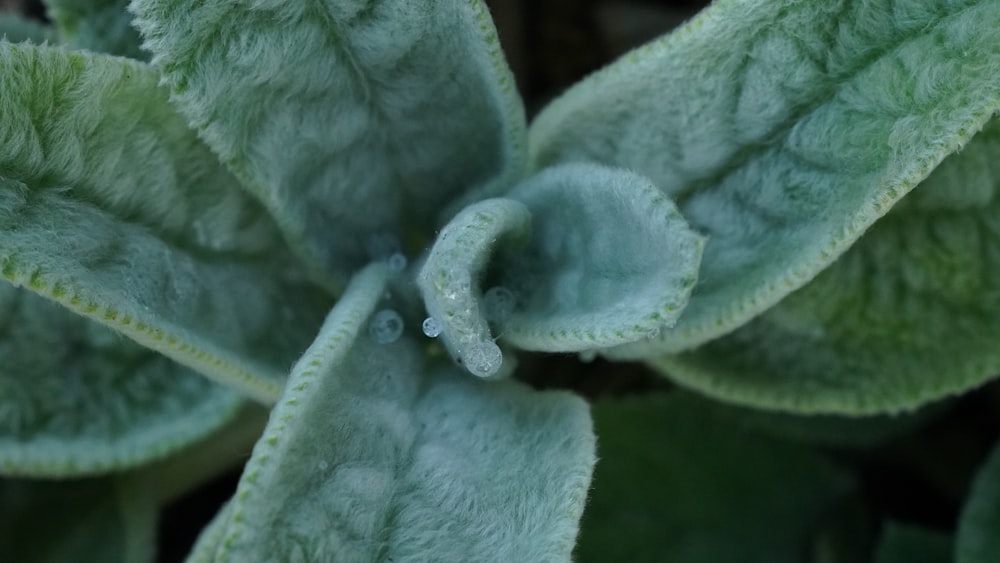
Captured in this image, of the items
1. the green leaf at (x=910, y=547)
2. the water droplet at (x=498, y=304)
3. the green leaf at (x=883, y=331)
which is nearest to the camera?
the water droplet at (x=498, y=304)

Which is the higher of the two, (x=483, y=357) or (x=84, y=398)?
(x=483, y=357)

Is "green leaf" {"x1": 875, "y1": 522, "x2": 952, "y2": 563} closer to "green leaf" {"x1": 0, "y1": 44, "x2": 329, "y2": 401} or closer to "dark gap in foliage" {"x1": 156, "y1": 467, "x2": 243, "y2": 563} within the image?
"green leaf" {"x1": 0, "y1": 44, "x2": 329, "y2": 401}

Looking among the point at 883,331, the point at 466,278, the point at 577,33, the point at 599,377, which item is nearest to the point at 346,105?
the point at 466,278

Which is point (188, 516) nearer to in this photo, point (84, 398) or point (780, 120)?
point (84, 398)

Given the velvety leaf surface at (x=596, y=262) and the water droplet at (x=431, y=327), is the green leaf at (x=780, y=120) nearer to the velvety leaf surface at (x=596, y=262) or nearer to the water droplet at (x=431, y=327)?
the velvety leaf surface at (x=596, y=262)

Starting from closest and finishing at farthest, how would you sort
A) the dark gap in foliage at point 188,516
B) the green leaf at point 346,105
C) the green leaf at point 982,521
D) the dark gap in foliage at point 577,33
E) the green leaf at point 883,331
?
the green leaf at point 346,105 → the green leaf at point 883,331 → the green leaf at point 982,521 → the dark gap in foliage at point 188,516 → the dark gap in foliage at point 577,33

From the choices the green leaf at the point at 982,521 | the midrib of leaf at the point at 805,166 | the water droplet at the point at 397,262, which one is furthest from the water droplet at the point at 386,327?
the green leaf at the point at 982,521
